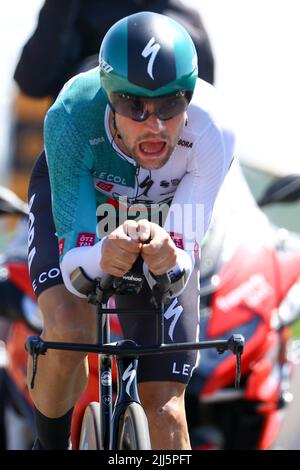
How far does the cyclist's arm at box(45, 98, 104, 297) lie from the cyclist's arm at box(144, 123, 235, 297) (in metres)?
0.37

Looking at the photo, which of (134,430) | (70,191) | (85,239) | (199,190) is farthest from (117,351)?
(199,190)

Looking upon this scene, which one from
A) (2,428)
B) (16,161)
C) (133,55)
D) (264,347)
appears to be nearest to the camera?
(133,55)

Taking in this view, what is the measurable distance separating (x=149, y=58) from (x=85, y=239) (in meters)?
0.84

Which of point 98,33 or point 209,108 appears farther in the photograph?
point 98,33

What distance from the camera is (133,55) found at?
5770 millimetres

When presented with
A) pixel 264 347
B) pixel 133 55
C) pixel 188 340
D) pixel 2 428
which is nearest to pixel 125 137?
pixel 133 55

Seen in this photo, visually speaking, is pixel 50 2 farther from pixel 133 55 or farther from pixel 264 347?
pixel 133 55

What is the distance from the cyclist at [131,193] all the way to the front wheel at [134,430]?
25 cm

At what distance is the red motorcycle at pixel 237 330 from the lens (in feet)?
26.4

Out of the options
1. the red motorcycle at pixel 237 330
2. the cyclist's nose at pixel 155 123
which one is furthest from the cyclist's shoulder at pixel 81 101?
the red motorcycle at pixel 237 330

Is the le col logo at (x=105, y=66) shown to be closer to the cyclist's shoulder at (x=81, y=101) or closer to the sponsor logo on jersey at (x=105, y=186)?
the cyclist's shoulder at (x=81, y=101)

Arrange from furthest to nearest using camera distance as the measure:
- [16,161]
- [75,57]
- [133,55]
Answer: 1. [16,161]
2. [75,57]
3. [133,55]

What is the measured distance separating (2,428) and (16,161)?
9.98 meters

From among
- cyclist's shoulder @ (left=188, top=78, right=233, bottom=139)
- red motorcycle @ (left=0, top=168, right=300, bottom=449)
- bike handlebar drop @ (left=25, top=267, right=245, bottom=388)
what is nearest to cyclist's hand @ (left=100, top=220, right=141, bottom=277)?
bike handlebar drop @ (left=25, top=267, right=245, bottom=388)
